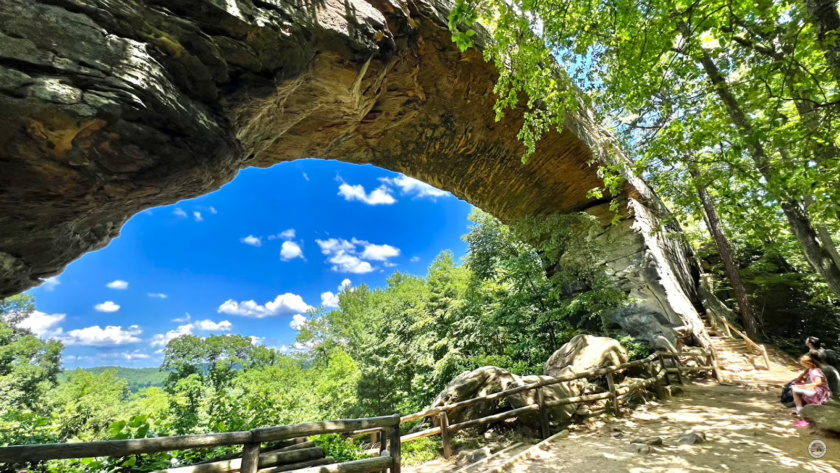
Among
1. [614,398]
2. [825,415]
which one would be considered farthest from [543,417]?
[825,415]

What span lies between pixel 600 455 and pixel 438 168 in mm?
7269

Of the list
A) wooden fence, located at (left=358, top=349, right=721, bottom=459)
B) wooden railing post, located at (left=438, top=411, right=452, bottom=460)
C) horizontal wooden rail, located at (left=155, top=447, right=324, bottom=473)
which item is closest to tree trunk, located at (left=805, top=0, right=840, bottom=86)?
wooden fence, located at (left=358, top=349, right=721, bottom=459)

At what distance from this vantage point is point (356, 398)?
13.5 m

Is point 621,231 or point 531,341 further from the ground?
point 621,231

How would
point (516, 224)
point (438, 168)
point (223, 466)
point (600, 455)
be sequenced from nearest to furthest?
point (223, 466), point (600, 455), point (438, 168), point (516, 224)

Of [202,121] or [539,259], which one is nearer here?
[202,121]

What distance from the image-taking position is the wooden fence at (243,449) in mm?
1766

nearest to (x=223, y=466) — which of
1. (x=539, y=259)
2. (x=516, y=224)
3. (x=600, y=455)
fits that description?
(x=600, y=455)

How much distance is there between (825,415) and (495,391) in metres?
4.05

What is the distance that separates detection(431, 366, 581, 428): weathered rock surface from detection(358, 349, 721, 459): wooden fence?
21 centimetres

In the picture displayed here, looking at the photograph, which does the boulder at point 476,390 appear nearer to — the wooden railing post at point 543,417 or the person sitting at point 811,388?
the wooden railing post at point 543,417

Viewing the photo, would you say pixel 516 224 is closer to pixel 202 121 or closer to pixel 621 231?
pixel 621 231

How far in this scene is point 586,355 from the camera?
7000 millimetres

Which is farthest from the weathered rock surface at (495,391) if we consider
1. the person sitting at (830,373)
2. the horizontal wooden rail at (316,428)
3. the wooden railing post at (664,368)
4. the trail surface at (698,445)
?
the person sitting at (830,373)
